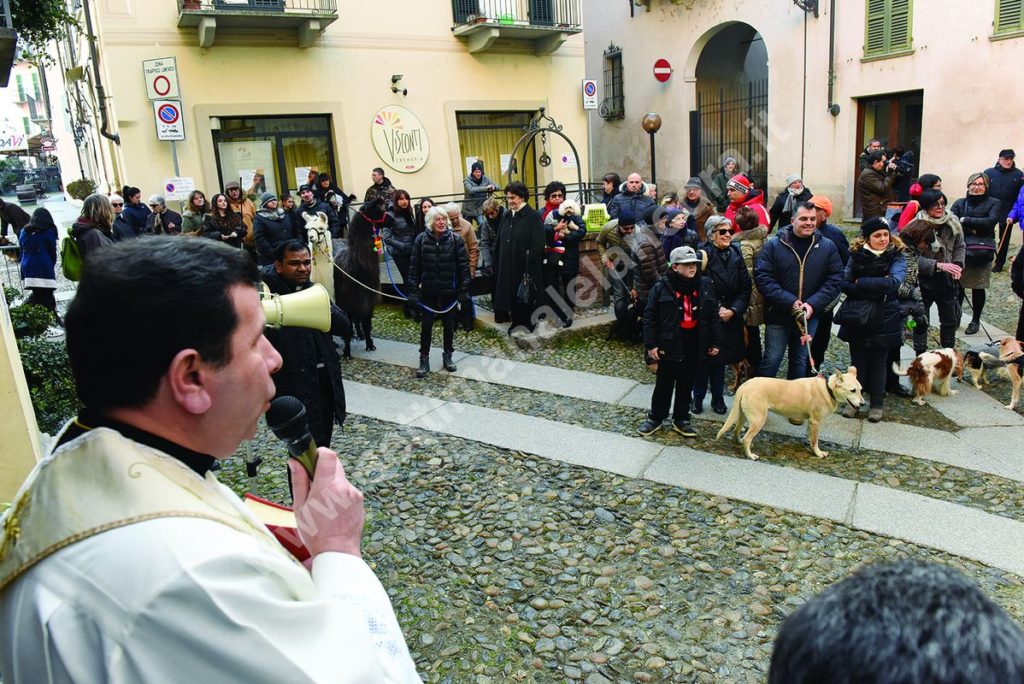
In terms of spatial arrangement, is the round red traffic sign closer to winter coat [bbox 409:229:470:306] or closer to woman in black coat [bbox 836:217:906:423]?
winter coat [bbox 409:229:470:306]

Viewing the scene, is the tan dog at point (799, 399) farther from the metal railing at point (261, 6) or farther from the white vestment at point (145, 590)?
the metal railing at point (261, 6)

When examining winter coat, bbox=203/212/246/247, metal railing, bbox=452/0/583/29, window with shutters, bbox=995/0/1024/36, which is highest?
metal railing, bbox=452/0/583/29

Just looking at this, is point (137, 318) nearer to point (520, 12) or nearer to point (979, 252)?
point (979, 252)

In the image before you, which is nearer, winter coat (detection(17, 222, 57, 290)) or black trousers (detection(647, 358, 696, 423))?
black trousers (detection(647, 358, 696, 423))

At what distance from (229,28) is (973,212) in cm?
1212

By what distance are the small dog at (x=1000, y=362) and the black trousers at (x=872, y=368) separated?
1127 millimetres

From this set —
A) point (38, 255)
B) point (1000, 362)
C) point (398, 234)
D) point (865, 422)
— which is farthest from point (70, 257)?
point (1000, 362)

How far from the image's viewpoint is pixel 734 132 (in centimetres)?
1889

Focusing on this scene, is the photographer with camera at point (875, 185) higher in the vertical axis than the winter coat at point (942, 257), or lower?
higher

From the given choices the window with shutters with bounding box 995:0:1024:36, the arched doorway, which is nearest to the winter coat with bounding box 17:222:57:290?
the arched doorway

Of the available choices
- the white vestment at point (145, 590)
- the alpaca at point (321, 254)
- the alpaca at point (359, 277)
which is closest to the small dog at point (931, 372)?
the alpaca at point (359, 277)

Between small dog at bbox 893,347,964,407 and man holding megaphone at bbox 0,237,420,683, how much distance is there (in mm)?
6400

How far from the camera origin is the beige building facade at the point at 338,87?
40.7 feet

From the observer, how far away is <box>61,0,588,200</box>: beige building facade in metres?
12.4
